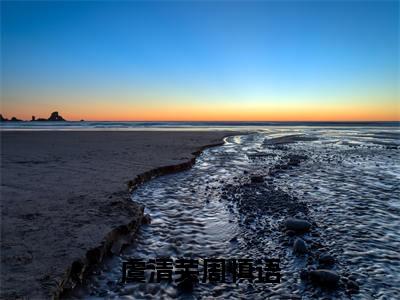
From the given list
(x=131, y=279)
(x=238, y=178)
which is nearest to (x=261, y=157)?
(x=238, y=178)

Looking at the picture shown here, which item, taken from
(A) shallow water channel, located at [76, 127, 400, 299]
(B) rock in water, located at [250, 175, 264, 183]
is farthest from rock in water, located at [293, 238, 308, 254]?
(B) rock in water, located at [250, 175, 264, 183]

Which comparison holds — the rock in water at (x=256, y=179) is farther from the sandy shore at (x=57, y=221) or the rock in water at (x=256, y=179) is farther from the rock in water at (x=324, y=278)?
the rock in water at (x=324, y=278)

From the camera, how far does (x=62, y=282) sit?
4023mm

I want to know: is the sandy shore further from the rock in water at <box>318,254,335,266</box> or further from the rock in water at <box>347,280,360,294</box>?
the rock in water at <box>347,280,360,294</box>

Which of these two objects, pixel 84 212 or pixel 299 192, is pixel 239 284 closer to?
pixel 84 212

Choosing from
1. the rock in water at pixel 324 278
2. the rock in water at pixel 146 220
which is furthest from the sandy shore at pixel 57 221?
the rock in water at pixel 324 278

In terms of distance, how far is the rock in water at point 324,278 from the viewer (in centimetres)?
441

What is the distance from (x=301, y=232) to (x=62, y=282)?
185 inches

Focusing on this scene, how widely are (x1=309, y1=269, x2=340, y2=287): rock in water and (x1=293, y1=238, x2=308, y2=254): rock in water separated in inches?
35.4

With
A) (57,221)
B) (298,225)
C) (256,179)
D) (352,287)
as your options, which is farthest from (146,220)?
(256,179)

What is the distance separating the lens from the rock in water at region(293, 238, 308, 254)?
550cm

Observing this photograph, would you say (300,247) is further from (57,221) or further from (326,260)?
(57,221)

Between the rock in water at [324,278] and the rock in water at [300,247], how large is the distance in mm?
899

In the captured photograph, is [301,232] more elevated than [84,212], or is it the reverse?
[84,212]
